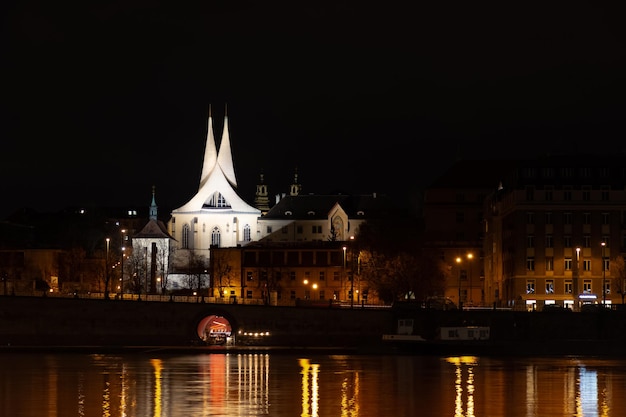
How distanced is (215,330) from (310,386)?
68474 millimetres

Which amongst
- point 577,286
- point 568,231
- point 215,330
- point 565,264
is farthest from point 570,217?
Result: point 215,330

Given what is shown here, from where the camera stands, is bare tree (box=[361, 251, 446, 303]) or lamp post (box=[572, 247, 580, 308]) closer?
lamp post (box=[572, 247, 580, 308])

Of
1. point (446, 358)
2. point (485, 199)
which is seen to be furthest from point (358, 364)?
point (485, 199)

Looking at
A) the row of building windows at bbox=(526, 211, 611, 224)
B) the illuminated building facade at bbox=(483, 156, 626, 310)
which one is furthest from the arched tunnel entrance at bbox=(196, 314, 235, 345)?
the row of building windows at bbox=(526, 211, 611, 224)

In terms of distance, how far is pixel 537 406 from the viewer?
73250 mm

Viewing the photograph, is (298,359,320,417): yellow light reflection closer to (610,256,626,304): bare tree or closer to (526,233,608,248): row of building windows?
(610,256,626,304): bare tree

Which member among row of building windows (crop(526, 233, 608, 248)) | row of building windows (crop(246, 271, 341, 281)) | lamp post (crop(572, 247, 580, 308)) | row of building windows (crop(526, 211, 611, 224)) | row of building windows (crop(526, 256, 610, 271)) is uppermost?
row of building windows (crop(526, 211, 611, 224))

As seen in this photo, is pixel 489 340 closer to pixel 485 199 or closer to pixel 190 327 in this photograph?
pixel 190 327

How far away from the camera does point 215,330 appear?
150875mm

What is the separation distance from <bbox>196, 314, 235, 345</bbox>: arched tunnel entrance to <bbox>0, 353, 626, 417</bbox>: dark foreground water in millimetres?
25639

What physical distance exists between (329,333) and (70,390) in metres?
56.5

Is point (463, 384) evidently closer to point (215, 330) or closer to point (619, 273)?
point (619, 273)

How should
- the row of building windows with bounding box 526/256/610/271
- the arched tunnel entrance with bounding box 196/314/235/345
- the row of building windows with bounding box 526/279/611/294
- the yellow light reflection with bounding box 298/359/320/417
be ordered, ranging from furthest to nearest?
the row of building windows with bounding box 526/279/611/294 → the row of building windows with bounding box 526/256/610/271 → the arched tunnel entrance with bounding box 196/314/235/345 → the yellow light reflection with bounding box 298/359/320/417

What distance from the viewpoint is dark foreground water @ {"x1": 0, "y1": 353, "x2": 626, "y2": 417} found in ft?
233
